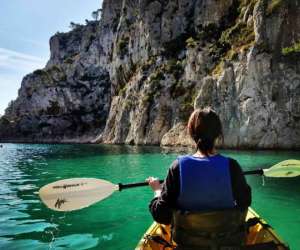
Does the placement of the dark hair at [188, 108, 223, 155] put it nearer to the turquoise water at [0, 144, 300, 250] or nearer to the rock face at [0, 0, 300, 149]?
the turquoise water at [0, 144, 300, 250]

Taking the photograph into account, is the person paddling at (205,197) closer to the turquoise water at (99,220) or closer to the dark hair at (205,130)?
the dark hair at (205,130)

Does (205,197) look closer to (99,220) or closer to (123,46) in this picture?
(99,220)

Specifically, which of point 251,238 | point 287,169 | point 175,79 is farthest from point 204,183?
point 175,79

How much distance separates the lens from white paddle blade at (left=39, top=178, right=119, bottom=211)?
5.77 meters

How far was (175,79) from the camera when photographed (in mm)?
54750

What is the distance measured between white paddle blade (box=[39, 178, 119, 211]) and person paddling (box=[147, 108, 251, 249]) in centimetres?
227

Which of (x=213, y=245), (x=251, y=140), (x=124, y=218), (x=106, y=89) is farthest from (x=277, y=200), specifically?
(x=106, y=89)

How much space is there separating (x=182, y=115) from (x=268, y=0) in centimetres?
1799

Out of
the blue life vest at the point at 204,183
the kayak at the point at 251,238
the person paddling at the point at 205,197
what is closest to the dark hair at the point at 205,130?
the person paddling at the point at 205,197

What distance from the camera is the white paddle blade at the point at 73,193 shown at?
577 cm

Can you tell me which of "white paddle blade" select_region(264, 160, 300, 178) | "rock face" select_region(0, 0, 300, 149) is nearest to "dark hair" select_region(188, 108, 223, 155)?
"white paddle blade" select_region(264, 160, 300, 178)

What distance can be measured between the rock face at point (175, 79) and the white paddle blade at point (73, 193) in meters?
29.0

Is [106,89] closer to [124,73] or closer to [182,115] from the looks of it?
[124,73]

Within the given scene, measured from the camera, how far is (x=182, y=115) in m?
50.7
